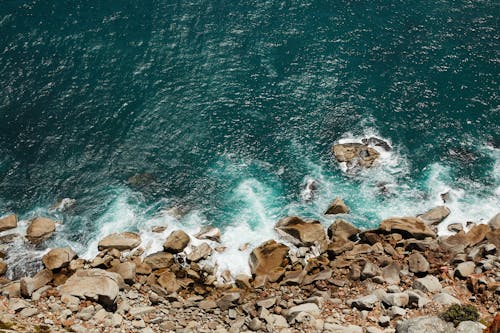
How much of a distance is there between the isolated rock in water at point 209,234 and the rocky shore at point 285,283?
0.50 ft

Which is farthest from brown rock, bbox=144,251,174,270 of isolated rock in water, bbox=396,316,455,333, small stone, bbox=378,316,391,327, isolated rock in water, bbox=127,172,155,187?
isolated rock in water, bbox=396,316,455,333

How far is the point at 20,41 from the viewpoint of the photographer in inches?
3455

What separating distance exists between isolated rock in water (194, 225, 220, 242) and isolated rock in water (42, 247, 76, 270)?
1549cm

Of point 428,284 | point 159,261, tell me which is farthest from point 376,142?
point 159,261

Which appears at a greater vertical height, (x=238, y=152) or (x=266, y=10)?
(x=266, y=10)

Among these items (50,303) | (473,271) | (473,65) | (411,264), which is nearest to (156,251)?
(50,303)

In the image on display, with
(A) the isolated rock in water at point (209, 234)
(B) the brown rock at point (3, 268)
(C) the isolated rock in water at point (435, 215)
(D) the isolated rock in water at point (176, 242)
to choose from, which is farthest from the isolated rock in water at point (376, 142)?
(B) the brown rock at point (3, 268)

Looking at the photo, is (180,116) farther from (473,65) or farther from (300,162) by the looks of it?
(473,65)

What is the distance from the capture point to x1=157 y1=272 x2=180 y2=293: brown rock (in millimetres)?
57844

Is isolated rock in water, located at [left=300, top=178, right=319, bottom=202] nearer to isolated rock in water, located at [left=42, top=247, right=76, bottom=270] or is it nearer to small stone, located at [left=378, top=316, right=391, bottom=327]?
small stone, located at [left=378, top=316, right=391, bottom=327]

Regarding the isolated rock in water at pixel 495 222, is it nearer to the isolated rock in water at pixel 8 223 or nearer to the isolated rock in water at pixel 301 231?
the isolated rock in water at pixel 301 231

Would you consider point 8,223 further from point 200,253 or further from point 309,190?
point 309,190

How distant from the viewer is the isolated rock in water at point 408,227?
203 ft

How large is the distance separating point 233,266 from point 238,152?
62.1 feet
